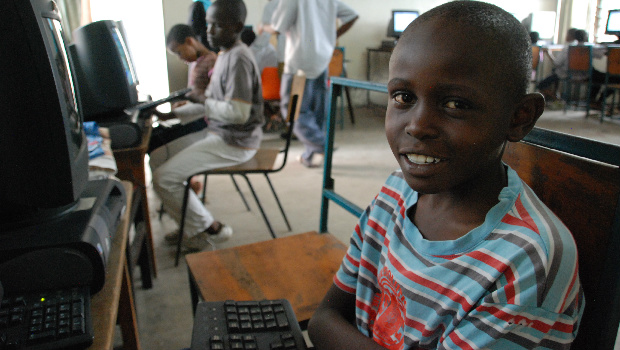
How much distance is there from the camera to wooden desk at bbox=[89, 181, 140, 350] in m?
0.58

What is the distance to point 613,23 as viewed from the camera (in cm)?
645

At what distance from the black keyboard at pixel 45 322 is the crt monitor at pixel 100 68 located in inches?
48.5

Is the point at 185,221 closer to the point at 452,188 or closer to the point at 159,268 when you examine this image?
the point at 159,268

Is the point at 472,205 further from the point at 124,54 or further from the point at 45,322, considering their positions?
the point at 124,54

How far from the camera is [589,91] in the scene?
18.9 feet

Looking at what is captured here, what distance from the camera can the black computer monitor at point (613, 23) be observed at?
6390 millimetres

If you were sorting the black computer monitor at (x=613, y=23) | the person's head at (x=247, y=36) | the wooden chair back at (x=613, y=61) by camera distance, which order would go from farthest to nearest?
the black computer monitor at (x=613, y=23)
the wooden chair back at (x=613, y=61)
the person's head at (x=247, y=36)

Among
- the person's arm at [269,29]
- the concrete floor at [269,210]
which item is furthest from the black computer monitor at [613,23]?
the person's arm at [269,29]

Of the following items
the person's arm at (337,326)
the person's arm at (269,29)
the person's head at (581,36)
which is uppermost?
the person's arm at (269,29)

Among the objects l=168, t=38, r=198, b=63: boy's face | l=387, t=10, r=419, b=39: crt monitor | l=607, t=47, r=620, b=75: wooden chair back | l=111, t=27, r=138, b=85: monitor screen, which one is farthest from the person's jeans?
l=607, t=47, r=620, b=75: wooden chair back

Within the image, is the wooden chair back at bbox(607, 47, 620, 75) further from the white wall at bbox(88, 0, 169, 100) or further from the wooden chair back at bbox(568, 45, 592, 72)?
the white wall at bbox(88, 0, 169, 100)

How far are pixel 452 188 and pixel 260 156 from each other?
5.81 ft

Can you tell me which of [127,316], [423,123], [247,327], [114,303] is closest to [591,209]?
[423,123]

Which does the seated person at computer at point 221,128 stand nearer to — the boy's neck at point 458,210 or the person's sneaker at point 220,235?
the person's sneaker at point 220,235
